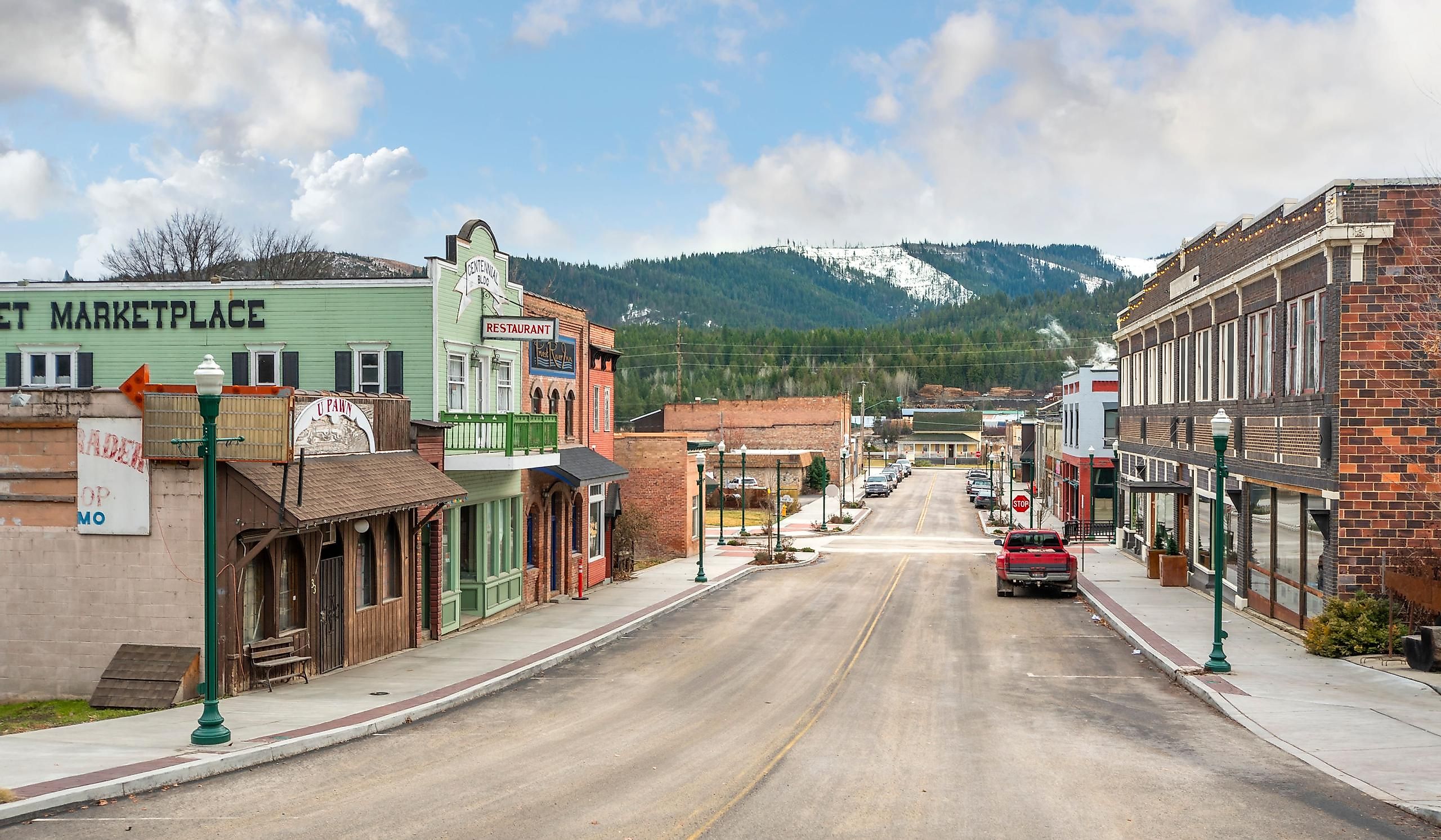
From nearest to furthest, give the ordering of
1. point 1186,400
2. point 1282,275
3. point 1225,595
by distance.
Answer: point 1282,275 → point 1225,595 → point 1186,400

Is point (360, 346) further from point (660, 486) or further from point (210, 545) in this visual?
point (660, 486)

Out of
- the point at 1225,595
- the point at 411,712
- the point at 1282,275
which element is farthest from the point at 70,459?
the point at 1225,595

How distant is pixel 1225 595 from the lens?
30.6 m

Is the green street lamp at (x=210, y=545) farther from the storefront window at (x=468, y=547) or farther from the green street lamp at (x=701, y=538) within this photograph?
the green street lamp at (x=701, y=538)

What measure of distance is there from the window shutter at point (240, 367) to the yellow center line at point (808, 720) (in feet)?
47.3

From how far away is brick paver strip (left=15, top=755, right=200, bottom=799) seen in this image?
11648mm

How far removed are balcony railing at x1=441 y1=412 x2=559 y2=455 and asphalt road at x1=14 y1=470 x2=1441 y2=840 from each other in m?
5.00

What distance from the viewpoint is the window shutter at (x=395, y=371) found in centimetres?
2508

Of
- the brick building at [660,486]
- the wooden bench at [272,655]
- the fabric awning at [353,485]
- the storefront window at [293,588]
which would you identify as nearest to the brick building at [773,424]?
the brick building at [660,486]

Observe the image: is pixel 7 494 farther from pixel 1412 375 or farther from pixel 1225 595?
pixel 1225 595

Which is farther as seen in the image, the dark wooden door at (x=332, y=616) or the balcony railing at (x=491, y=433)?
the balcony railing at (x=491, y=433)

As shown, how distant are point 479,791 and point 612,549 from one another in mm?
24445

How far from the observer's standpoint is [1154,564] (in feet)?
121

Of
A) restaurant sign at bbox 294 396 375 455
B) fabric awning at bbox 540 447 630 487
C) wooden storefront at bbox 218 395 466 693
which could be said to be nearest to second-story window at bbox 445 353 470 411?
wooden storefront at bbox 218 395 466 693
